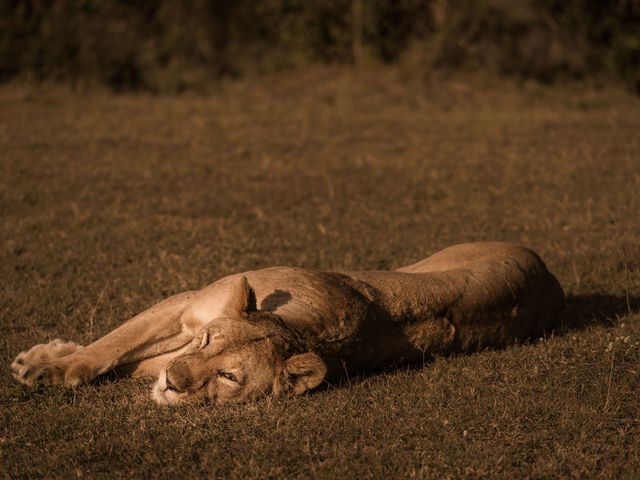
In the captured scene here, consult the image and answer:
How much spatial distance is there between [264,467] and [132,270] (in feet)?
11.6

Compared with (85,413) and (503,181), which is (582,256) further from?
(85,413)

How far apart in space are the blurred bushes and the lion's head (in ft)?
45.4

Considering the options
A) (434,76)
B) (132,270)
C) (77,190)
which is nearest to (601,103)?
(434,76)

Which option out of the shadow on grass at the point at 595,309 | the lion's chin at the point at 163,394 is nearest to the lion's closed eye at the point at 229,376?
the lion's chin at the point at 163,394

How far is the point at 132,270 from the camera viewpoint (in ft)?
24.7

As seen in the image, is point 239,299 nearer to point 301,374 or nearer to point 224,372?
point 224,372

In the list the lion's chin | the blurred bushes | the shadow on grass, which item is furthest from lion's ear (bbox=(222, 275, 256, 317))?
the blurred bushes

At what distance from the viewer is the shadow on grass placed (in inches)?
257

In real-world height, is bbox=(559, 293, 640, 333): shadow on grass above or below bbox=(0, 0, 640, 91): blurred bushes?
below

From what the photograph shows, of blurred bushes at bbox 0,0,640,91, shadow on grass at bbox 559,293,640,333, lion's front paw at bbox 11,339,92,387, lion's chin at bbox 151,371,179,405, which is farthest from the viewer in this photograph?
blurred bushes at bbox 0,0,640,91

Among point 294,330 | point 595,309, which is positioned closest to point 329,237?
point 595,309

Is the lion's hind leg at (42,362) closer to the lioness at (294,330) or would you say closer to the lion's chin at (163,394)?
the lioness at (294,330)

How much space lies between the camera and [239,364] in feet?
15.8

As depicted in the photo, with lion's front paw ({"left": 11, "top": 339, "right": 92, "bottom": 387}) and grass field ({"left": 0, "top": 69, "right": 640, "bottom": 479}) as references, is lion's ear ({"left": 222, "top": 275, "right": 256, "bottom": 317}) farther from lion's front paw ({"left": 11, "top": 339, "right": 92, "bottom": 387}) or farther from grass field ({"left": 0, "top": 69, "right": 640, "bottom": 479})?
lion's front paw ({"left": 11, "top": 339, "right": 92, "bottom": 387})
